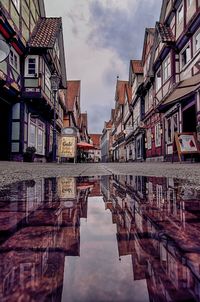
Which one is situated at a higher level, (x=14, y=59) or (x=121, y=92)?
(x=121, y=92)

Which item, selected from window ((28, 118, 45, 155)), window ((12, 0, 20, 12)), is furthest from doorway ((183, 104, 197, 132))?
window ((12, 0, 20, 12))

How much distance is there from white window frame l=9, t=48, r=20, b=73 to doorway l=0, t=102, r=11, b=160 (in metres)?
1.79

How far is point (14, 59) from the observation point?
38.7 feet

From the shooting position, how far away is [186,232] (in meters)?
0.70

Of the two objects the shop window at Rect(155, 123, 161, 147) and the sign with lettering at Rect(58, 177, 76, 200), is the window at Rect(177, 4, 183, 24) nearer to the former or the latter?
the shop window at Rect(155, 123, 161, 147)

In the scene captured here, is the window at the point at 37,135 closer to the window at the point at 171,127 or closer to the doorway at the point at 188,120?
the window at the point at 171,127

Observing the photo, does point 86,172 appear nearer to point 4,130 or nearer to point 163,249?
point 163,249

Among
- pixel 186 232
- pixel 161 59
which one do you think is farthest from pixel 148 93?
pixel 186 232

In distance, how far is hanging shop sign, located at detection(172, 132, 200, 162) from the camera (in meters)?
8.90

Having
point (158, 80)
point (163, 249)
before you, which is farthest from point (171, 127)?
point (163, 249)

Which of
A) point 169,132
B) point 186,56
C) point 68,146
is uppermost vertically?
point 186,56

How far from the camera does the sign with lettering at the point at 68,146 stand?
44.0 feet

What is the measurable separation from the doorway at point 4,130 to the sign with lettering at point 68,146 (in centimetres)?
272

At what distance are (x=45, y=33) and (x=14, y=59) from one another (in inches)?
125
